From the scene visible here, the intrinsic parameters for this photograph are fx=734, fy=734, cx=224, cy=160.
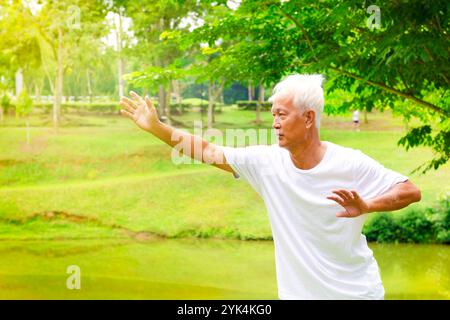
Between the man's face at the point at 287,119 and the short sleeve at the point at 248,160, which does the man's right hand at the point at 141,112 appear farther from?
the man's face at the point at 287,119

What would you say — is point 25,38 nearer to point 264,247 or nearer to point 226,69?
point 264,247

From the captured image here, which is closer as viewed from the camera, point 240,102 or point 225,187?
point 225,187

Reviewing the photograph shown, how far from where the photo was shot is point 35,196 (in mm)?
20391

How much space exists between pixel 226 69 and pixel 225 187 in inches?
451

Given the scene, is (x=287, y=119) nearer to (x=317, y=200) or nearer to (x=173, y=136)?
(x=317, y=200)

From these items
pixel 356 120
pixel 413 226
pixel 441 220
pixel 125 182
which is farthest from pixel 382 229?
pixel 356 120

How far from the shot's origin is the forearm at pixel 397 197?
2223mm

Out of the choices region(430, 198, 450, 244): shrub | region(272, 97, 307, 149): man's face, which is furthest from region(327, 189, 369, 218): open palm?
region(430, 198, 450, 244): shrub

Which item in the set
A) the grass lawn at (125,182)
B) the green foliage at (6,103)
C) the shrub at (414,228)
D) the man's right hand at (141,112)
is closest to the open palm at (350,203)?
the man's right hand at (141,112)

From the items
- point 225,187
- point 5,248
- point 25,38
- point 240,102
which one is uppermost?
point 25,38

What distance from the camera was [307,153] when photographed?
2.32 meters

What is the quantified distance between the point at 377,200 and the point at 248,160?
1.46 feet

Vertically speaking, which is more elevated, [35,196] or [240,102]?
[240,102]
